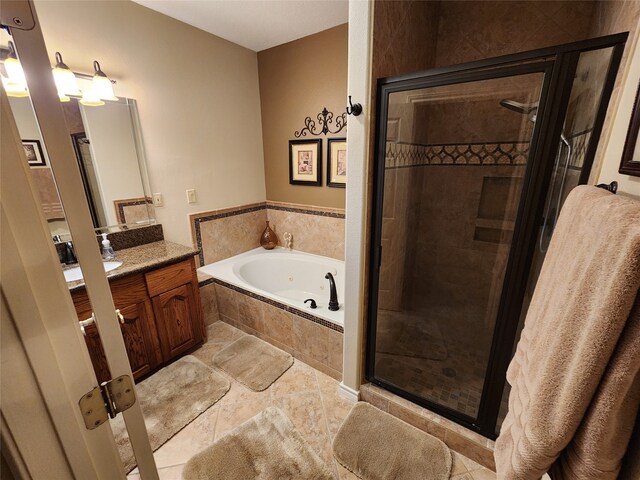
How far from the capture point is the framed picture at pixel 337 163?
2516mm

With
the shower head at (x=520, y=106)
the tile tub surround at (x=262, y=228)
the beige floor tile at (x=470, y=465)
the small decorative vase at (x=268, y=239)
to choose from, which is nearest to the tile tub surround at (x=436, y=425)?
the beige floor tile at (x=470, y=465)

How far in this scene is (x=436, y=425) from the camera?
1525 mm

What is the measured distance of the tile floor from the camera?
55.7 inches

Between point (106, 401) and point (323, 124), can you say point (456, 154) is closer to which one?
point (323, 124)

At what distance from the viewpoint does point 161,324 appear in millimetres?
1940

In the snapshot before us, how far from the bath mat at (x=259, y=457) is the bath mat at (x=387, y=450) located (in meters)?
0.16

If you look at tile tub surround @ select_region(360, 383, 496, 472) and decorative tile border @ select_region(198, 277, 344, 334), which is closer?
tile tub surround @ select_region(360, 383, 496, 472)

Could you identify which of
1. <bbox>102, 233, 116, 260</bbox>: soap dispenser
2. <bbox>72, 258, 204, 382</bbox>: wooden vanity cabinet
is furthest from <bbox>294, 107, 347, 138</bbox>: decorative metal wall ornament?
<bbox>102, 233, 116, 260</bbox>: soap dispenser

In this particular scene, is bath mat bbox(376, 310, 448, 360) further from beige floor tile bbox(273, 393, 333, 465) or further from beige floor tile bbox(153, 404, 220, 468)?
beige floor tile bbox(153, 404, 220, 468)

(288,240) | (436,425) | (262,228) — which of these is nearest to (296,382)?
(436,425)

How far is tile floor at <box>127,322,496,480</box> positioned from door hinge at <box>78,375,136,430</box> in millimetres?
1196

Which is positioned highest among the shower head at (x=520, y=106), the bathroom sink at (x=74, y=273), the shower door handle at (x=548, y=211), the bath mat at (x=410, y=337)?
the shower head at (x=520, y=106)

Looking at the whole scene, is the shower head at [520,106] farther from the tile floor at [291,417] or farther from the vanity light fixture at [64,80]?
the vanity light fixture at [64,80]

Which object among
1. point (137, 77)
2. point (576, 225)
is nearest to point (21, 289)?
point (576, 225)
